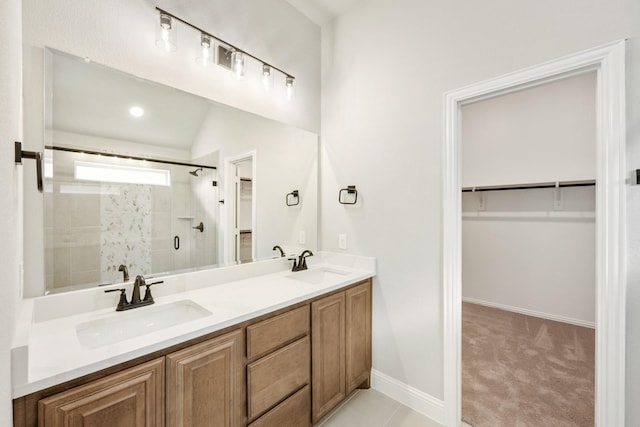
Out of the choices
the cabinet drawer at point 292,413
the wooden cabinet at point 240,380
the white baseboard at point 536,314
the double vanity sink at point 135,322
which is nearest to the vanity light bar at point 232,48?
the double vanity sink at point 135,322

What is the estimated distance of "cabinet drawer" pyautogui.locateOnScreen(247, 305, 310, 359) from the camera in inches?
50.0

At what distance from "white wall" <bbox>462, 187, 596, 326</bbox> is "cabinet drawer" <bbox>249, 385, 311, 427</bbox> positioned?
120 inches

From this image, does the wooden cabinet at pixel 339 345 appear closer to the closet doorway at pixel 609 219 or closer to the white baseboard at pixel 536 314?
the closet doorway at pixel 609 219

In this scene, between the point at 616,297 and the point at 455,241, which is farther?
the point at 455,241

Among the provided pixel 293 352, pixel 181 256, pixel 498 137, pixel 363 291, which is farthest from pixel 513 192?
pixel 181 256

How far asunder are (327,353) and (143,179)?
4.82 feet

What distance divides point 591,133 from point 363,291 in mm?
3043

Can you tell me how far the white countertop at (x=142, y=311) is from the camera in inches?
30.9

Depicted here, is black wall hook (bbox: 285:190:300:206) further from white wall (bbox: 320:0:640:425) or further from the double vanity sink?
the double vanity sink

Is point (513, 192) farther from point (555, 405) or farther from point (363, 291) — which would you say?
point (363, 291)

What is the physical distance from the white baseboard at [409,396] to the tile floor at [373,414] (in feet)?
0.10

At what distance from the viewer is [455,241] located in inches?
66.8

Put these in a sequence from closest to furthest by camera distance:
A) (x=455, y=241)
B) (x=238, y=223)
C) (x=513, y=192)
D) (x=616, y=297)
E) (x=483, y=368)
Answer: (x=616, y=297), (x=455, y=241), (x=238, y=223), (x=483, y=368), (x=513, y=192)

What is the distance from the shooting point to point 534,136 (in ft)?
10.4
